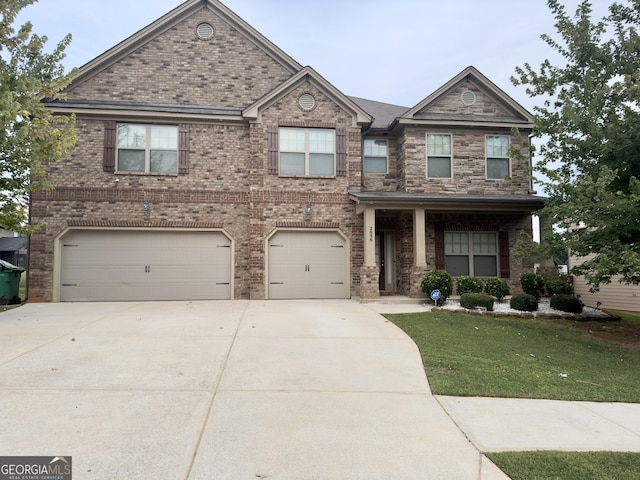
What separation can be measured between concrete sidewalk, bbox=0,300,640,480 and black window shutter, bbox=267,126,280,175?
6.83m

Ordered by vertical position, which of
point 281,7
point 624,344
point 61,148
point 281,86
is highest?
point 281,7

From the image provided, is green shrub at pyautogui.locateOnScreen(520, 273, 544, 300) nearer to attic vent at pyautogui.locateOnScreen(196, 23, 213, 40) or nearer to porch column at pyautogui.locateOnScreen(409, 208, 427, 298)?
porch column at pyautogui.locateOnScreen(409, 208, 427, 298)

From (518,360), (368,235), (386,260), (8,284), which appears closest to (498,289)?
(386,260)

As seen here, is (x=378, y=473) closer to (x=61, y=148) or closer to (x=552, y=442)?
(x=552, y=442)

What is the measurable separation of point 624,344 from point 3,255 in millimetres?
32900

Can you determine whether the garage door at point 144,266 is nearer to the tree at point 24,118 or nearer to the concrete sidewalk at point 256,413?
the tree at point 24,118

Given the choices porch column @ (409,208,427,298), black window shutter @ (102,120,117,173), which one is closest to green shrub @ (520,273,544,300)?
porch column @ (409,208,427,298)

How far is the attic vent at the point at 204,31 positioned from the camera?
13219mm

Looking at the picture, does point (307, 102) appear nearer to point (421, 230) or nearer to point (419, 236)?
point (421, 230)

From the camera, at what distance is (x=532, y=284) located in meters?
11.8

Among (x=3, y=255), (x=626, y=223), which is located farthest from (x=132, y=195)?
(x=3, y=255)

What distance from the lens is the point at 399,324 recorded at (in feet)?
27.2

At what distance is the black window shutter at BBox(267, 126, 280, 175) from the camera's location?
41.1 ft

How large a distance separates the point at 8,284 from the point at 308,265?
355 inches
